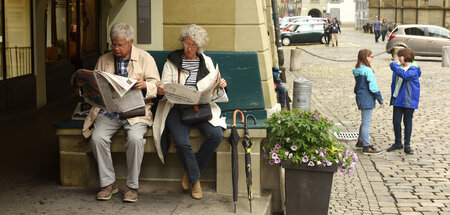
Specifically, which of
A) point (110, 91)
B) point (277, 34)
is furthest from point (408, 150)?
point (110, 91)

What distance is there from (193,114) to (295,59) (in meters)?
18.0

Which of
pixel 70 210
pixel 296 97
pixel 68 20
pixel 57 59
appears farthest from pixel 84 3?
pixel 70 210

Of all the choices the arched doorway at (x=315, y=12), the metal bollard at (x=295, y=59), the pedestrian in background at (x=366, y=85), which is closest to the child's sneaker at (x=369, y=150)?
the pedestrian in background at (x=366, y=85)

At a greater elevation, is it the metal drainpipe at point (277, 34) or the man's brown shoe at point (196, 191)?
the metal drainpipe at point (277, 34)

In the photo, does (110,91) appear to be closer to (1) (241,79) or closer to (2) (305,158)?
(1) (241,79)

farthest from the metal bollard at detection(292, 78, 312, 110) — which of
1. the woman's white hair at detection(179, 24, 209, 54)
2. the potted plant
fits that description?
the woman's white hair at detection(179, 24, 209, 54)

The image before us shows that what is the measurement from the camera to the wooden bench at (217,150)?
6504mm

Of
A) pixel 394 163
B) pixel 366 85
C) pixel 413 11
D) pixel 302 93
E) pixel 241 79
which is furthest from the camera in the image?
pixel 413 11

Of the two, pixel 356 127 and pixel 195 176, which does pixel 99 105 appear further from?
pixel 356 127

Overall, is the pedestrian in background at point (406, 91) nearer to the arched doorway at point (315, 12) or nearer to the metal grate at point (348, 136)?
the metal grate at point (348, 136)

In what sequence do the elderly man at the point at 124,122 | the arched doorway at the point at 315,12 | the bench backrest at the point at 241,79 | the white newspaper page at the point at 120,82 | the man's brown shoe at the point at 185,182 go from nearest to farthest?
1. the white newspaper page at the point at 120,82
2. the elderly man at the point at 124,122
3. the man's brown shoe at the point at 185,182
4. the bench backrest at the point at 241,79
5. the arched doorway at the point at 315,12

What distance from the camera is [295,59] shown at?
2394cm

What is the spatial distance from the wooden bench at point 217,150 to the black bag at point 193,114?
8.8 inches

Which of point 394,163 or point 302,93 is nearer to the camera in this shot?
point 394,163
